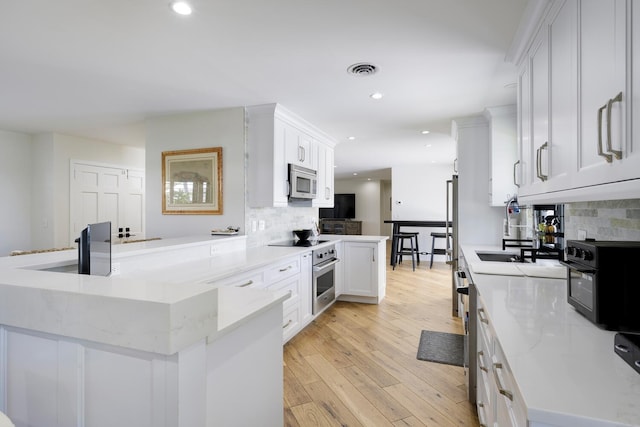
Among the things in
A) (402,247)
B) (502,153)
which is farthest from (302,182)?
(402,247)

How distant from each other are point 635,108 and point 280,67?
2115 millimetres

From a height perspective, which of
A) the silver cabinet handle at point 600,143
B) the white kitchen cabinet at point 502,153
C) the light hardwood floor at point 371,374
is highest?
the white kitchen cabinet at point 502,153

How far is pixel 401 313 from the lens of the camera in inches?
159

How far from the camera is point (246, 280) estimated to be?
8.34 feet

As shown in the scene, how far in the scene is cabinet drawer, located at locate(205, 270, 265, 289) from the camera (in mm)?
2286

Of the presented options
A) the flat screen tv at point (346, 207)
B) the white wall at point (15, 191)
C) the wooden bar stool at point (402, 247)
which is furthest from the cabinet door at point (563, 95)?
the flat screen tv at point (346, 207)

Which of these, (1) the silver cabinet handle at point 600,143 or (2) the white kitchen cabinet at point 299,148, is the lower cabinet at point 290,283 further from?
(1) the silver cabinet handle at point 600,143

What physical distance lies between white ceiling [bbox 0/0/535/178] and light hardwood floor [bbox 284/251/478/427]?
230 cm

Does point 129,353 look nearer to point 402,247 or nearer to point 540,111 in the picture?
point 540,111

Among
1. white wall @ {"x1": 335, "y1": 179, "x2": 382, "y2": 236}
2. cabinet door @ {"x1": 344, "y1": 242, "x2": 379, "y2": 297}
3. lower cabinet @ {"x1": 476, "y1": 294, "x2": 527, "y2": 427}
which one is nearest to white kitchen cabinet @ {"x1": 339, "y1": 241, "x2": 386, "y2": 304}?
cabinet door @ {"x1": 344, "y1": 242, "x2": 379, "y2": 297}

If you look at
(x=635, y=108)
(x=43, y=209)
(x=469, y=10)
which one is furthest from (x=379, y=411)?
(x=43, y=209)

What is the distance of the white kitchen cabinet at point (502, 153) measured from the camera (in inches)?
135

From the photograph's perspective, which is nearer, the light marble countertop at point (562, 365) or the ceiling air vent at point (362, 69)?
the light marble countertop at point (562, 365)

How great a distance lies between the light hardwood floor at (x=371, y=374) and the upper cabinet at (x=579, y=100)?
143cm
